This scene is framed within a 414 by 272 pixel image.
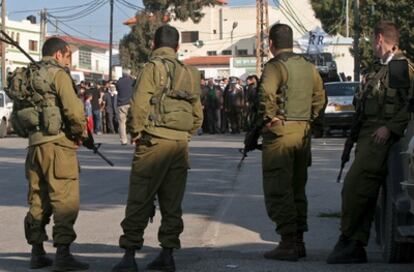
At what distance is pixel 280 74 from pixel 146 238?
2.39 meters

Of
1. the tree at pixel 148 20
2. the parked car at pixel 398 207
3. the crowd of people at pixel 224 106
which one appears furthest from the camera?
the tree at pixel 148 20

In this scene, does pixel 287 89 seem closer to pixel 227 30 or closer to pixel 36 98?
pixel 36 98

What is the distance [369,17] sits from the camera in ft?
135

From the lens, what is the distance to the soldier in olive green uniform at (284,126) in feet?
25.2

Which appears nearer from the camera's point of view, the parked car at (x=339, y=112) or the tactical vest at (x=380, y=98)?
the tactical vest at (x=380, y=98)

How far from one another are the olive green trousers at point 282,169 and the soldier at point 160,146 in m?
0.78

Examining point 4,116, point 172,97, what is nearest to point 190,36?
point 4,116

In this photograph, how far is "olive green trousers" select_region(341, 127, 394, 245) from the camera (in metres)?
7.40

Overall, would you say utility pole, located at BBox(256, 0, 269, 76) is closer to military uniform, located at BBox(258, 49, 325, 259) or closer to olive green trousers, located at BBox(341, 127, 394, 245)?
military uniform, located at BBox(258, 49, 325, 259)

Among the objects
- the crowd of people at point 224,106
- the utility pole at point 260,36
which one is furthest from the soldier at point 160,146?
the utility pole at point 260,36

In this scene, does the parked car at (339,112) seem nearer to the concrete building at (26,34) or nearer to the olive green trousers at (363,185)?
the olive green trousers at (363,185)

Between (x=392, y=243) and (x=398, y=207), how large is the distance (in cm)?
60

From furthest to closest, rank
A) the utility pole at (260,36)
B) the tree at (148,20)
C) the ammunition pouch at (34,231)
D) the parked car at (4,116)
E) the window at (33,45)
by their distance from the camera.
A: the window at (33,45) < the tree at (148,20) < the utility pole at (260,36) < the parked car at (4,116) < the ammunition pouch at (34,231)

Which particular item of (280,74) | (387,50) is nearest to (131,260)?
→ (280,74)
